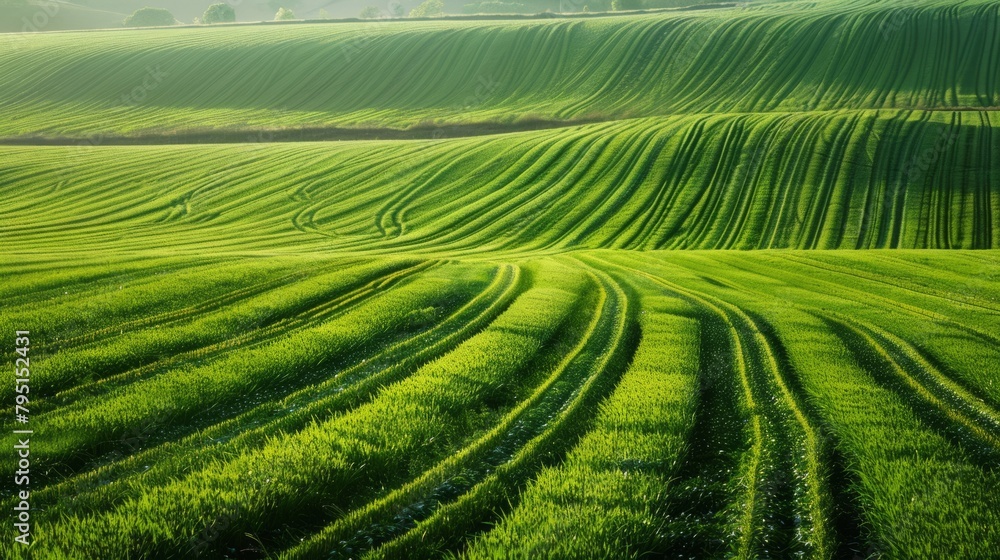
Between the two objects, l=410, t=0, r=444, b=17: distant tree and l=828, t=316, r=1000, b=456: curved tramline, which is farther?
l=410, t=0, r=444, b=17: distant tree

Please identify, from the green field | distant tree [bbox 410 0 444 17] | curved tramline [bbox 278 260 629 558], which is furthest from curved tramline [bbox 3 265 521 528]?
distant tree [bbox 410 0 444 17]

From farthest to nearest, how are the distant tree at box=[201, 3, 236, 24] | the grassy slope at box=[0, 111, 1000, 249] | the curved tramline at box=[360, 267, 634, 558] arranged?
the distant tree at box=[201, 3, 236, 24], the grassy slope at box=[0, 111, 1000, 249], the curved tramline at box=[360, 267, 634, 558]

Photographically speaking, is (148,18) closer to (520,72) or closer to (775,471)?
(520,72)

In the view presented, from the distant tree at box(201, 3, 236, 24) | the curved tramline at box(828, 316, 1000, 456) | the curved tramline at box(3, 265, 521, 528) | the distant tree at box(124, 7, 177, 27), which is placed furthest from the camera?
the distant tree at box(124, 7, 177, 27)

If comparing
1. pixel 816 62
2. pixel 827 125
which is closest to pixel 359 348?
pixel 827 125

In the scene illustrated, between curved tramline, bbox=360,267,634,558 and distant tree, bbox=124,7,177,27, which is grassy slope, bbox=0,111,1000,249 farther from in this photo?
distant tree, bbox=124,7,177,27

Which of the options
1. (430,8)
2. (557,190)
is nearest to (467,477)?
(557,190)

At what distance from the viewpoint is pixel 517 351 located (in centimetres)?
1219

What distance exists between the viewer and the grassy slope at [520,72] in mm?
Result: 66250

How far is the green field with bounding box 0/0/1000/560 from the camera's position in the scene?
6.63 meters

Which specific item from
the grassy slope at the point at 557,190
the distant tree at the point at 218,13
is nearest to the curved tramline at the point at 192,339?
the grassy slope at the point at 557,190

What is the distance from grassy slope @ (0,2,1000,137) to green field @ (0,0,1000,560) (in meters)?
21.0

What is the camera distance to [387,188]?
43.8 meters

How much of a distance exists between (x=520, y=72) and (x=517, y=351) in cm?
7204
